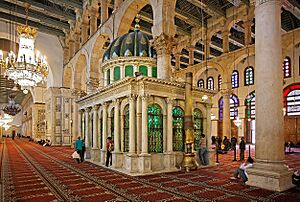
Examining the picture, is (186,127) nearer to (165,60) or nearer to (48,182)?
(165,60)

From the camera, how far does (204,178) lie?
20.9 feet

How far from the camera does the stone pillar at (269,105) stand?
5113 mm

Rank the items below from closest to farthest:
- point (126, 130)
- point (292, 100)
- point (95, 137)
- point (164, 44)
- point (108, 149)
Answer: point (126, 130)
point (108, 149)
point (164, 44)
point (95, 137)
point (292, 100)

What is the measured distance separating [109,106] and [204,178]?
14.5 ft

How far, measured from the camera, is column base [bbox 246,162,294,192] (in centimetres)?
493

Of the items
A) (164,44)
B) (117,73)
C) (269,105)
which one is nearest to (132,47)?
(117,73)

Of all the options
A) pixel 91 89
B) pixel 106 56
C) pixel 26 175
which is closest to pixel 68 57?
pixel 91 89

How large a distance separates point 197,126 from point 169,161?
1.95 m

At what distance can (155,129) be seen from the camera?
7.72 m

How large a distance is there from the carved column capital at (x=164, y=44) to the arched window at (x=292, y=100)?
14012mm

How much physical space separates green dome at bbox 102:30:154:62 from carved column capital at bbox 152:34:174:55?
3.13 feet

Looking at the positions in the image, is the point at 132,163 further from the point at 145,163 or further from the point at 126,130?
the point at 126,130

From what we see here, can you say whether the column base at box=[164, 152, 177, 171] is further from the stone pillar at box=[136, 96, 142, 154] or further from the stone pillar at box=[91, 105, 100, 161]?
the stone pillar at box=[91, 105, 100, 161]

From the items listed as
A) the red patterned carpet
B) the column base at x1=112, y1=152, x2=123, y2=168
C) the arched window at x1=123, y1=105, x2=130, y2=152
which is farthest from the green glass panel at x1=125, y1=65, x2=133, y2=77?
the red patterned carpet
